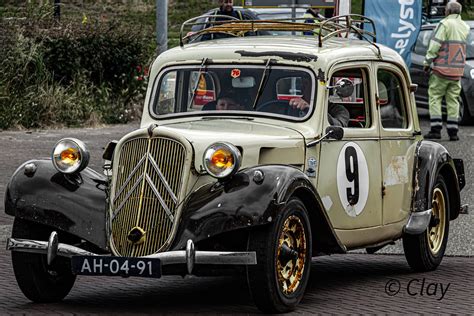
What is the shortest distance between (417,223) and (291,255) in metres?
2.06

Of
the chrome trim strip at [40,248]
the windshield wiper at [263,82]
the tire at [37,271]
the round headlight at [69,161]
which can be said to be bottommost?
the tire at [37,271]

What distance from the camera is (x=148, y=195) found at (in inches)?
328

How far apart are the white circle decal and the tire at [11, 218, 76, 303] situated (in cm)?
194

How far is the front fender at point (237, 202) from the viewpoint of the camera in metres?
8.02

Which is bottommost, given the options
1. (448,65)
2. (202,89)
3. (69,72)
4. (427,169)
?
(69,72)

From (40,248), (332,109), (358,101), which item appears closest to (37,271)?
(40,248)

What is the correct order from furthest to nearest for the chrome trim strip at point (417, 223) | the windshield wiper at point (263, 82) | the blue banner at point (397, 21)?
the blue banner at point (397, 21) < the chrome trim strip at point (417, 223) < the windshield wiper at point (263, 82)

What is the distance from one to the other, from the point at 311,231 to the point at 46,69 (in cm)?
1219

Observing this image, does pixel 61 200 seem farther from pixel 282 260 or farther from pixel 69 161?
pixel 282 260

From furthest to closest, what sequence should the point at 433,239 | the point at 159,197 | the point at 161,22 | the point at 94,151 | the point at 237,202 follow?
the point at 161,22
the point at 94,151
the point at 433,239
the point at 159,197
the point at 237,202

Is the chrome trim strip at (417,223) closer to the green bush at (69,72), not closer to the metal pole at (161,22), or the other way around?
the metal pole at (161,22)

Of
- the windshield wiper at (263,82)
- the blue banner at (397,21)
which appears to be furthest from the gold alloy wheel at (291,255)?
the blue banner at (397,21)

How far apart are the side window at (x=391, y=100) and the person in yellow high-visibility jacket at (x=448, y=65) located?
9542mm

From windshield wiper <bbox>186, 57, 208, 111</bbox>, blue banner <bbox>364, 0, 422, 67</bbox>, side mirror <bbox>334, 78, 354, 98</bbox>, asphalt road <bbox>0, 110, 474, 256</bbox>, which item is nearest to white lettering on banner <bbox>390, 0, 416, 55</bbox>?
blue banner <bbox>364, 0, 422, 67</bbox>
